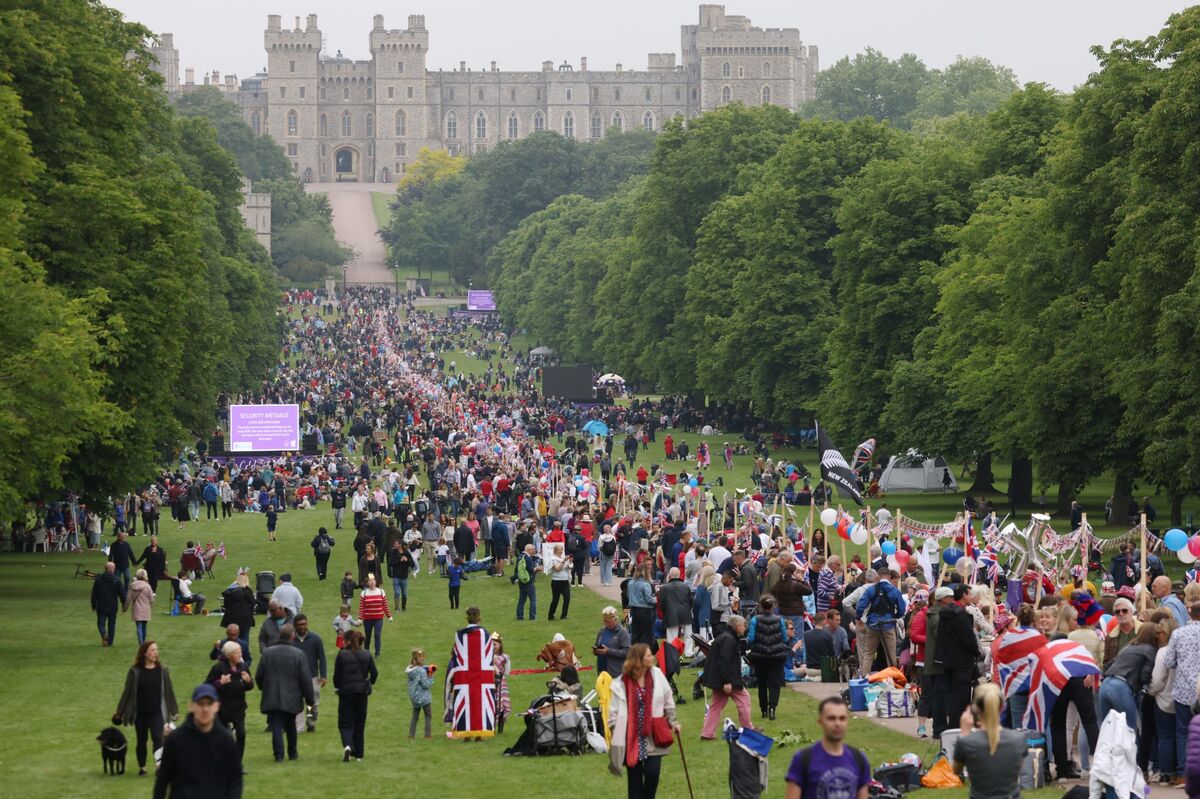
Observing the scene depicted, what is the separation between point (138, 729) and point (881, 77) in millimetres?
170501

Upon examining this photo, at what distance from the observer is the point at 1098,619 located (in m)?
19.5

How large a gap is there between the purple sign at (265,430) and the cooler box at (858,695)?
40.3 meters

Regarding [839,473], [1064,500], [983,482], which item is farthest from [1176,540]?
[983,482]

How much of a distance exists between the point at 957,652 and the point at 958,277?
1284 inches

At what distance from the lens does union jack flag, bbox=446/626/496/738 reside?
20375 millimetres

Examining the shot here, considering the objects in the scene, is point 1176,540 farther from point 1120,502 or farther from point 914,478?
point 914,478

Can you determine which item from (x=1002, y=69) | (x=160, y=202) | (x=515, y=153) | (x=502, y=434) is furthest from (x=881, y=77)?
(x=160, y=202)

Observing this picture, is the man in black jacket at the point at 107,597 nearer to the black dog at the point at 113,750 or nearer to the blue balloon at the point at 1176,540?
the black dog at the point at 113,750

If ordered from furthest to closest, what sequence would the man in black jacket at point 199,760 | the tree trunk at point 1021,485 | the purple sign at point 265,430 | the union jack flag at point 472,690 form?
the purple sign at point 265,430, the tree trunk at point 1021,485, the union jack flag at point 472,690, the man in black jacket at point 199,760

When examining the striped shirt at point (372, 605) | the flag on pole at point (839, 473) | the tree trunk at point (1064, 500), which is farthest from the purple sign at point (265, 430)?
the striped shirt at point (372, 605)

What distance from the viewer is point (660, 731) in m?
15.3

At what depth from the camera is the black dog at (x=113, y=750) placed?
61.7 feet

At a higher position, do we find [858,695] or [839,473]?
[839,473]

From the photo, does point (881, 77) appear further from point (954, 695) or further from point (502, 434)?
point (954, 695)
